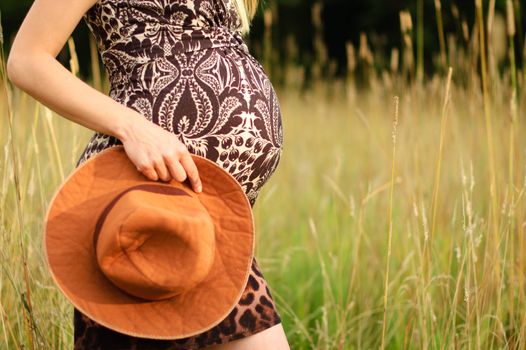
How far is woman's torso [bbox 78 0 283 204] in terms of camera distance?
137 centimetres

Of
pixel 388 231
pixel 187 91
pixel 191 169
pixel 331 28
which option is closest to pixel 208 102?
pixel 187 91

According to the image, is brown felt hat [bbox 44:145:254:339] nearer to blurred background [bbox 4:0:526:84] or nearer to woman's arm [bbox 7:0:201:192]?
woman's arm [bbox 7:0:201:192]

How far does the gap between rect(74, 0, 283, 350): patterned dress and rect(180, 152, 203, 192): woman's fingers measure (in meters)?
0.07

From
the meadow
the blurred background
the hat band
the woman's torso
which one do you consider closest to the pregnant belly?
the woman's torso

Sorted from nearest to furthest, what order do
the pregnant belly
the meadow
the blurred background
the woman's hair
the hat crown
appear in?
the hat crown, the pregnant belly, the woman's hair, the meadow, the blurred background

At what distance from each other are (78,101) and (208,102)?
0.24m

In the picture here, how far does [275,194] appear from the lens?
4152mm

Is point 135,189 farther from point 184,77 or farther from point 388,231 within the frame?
point 388,231

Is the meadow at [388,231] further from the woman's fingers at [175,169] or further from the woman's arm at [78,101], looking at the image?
the woman's fingers at [175,169]

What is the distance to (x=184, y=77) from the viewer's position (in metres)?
1.38

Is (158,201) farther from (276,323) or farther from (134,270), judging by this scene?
(276,323)

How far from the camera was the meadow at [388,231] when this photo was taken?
1.91 metres

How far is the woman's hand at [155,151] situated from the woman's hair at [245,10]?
37 centimetres

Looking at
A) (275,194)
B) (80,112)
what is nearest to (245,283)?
(80,112)
